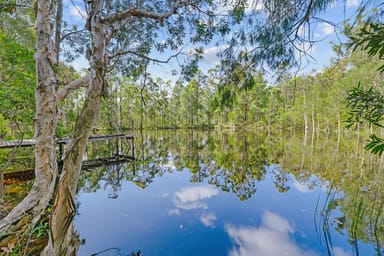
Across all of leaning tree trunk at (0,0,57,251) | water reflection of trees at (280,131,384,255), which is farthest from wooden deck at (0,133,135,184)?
water reflection of trees at (280,131,384,255)

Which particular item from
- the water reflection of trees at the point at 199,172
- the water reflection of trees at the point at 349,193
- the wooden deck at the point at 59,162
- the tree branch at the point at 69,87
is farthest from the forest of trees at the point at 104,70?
the water reflection of trees at the point at 199,172

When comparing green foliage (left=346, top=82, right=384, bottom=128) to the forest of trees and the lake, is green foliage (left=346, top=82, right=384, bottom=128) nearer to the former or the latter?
the forest of trees

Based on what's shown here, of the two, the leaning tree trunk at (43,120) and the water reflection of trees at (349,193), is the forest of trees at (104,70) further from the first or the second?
the water reflection of trees at (349,193)

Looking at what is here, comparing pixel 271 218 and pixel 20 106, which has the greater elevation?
pixel 20 106

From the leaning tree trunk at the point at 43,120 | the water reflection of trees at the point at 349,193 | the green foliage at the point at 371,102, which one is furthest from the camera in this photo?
the water reflection of trees at the point at 349,193

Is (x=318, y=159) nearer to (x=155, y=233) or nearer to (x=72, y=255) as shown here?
(x=155, y=233)

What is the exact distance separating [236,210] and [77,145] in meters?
4.02

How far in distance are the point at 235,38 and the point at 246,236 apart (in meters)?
3.49

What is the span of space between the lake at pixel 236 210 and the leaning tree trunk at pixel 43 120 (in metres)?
1.24

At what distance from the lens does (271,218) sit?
14.8 ft

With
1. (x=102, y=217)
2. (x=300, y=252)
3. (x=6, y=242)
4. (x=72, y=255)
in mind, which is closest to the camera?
(x=6, y=242)

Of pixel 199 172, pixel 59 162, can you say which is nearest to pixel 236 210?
pixel 199 172

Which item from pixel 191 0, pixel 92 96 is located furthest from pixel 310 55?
pixel 191 0

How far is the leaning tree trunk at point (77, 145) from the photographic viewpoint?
2.03 meters
